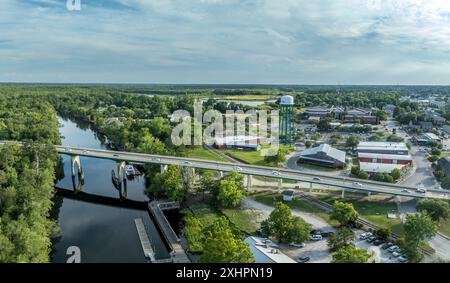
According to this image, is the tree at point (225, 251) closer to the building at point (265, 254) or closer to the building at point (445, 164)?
the building at point (265, 254)

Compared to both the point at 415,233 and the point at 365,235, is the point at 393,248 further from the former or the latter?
the point at 365,235

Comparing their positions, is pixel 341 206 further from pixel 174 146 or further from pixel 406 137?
pixel 406 137

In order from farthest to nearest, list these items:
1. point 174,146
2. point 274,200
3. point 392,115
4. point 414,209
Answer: point 392,115
point 174,146
point 274,200
point 414,209

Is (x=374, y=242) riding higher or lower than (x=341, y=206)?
lower

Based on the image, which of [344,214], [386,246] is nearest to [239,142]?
[344,214]

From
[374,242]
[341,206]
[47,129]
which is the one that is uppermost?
[47,129]
